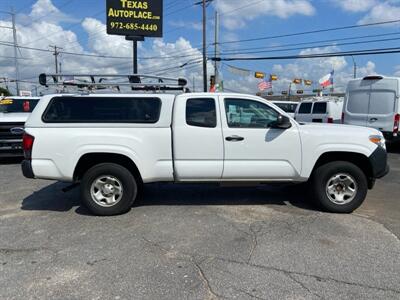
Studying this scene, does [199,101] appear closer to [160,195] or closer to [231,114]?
[231,114]

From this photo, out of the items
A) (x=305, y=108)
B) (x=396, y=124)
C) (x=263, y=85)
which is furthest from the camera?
(x=263, y=85)

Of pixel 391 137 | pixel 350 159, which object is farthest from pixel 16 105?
pixel 391 137

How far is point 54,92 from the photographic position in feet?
19.9

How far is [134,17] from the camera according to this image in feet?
66.5

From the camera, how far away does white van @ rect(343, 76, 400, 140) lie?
11.8 metres

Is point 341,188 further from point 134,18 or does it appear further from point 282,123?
point 134,18

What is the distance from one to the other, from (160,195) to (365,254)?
3.71m

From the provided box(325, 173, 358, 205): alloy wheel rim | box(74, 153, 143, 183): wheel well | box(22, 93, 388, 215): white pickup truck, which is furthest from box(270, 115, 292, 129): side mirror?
box(74, 153, 143, 183): wheel well

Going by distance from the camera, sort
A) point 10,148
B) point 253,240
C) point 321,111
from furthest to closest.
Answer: point 321,111 → point 10,148 → point 253,240

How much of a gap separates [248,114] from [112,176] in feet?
7.34

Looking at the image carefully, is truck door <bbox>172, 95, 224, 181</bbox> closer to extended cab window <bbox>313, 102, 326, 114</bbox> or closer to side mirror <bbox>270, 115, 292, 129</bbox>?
side mirror <bbox>270, 115, 292, 129</bbox>

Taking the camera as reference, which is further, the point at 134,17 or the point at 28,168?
the point at 134,17

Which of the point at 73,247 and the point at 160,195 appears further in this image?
the point at 160,195

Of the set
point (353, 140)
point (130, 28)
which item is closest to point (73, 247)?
point (353, 140)
